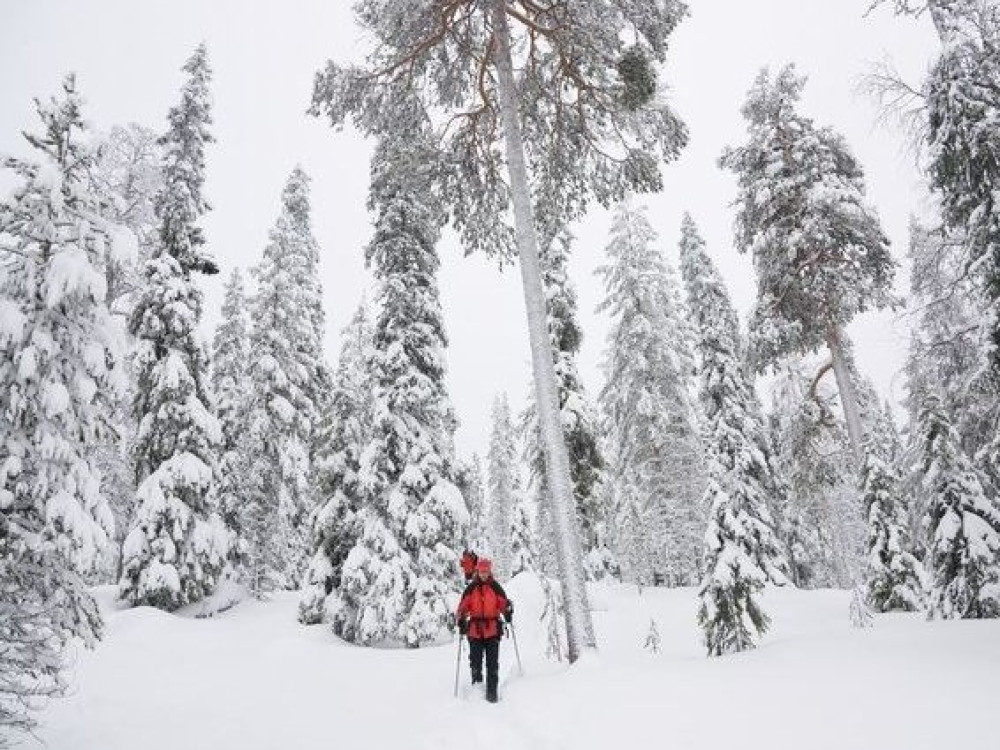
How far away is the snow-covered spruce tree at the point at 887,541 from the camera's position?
16281 mm

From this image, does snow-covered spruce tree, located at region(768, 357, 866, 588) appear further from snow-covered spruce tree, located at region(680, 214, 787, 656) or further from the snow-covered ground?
the snow-covered ground

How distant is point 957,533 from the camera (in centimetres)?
1209

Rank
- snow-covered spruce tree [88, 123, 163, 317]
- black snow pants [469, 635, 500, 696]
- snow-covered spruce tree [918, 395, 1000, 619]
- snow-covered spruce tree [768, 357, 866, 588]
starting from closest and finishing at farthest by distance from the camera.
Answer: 1. black snow pants [469, 635, 500, 696]
2. snow-covered spruce tree [918, 395, 1000, 619]
3. snow-covered spruce tree [768, 357, 866, 588]
4. snow-covered spruce tree [88, 123, 163, 317]

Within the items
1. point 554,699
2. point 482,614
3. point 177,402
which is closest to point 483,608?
point 482,614

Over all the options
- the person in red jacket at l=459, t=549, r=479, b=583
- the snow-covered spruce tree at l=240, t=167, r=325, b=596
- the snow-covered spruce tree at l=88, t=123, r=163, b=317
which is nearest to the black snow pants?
the person in red jacket at l=459, t=549, r=479, b=583

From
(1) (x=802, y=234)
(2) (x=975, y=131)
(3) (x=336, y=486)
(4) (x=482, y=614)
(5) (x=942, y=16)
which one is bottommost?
(4) (x=482, y=614)

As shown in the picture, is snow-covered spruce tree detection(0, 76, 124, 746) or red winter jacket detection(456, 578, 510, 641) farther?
red winter jacket detection(456, 578, 510, 641)

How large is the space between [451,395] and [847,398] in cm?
1035

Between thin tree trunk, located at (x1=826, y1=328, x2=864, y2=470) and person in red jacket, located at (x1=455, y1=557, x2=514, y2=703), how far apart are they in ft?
35.5

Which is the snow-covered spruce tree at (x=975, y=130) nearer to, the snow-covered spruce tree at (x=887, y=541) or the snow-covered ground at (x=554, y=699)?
the snow-covered ground at (x=554, y=699)

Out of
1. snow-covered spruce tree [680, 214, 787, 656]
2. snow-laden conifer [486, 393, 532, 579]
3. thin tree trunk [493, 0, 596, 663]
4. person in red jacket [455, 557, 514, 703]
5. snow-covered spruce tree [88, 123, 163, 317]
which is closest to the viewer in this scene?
person in red jacket [455, 557, 514, 703]

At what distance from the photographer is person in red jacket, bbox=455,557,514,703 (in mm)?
9422

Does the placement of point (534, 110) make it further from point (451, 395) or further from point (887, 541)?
point (887, 541)

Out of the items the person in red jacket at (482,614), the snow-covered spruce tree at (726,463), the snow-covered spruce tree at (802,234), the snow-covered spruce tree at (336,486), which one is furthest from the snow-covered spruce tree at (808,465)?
the snow-covered spruce tree at (336,486)
